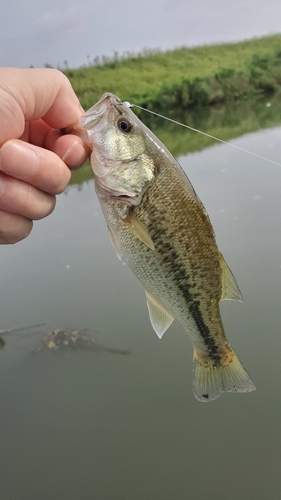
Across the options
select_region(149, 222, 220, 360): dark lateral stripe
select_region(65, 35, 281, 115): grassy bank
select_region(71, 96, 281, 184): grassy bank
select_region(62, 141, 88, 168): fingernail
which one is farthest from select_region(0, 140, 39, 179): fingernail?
select_region(65, 35, 281, 115): grassy bank

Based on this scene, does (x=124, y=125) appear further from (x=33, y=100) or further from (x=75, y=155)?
(x=33, y=100)

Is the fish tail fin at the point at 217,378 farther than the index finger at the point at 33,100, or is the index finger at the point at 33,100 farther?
the fish tail fin at the point at 217,378

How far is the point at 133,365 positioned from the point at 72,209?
5.27m

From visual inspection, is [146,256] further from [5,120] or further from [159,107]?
[159,107]

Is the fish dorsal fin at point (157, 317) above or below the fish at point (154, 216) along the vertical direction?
below

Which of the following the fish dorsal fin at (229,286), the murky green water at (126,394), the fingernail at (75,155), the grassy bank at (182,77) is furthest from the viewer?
the grassy bank at (182,77)

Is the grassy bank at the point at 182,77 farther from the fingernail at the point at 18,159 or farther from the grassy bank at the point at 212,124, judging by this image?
the fingernail at the point at 18,159

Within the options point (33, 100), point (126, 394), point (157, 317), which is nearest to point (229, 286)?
point (157, 317)

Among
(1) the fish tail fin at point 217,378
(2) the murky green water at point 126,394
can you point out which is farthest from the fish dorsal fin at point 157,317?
(2) the murky green water at point 126,394

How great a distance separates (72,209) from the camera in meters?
8.89

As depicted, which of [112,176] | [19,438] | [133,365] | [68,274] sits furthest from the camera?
[68,274]

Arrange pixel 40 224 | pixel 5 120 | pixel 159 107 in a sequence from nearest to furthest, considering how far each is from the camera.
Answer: pixel 5 120 → pixel 40 224 → pixel 159 107

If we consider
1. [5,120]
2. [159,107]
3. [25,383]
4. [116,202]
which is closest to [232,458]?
[25,383]

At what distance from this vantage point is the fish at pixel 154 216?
1769 millimetres
